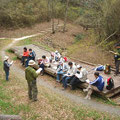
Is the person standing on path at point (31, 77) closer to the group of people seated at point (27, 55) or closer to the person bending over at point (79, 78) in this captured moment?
the person bending over at point (79, 78)

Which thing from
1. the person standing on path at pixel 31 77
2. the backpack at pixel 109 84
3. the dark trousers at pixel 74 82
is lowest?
the dark trousers at pixel 74 82

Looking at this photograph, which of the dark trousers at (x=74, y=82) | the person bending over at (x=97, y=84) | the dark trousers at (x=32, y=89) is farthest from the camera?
the dark trousers at (x=74, y=82)

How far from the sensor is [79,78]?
10250 millimetres

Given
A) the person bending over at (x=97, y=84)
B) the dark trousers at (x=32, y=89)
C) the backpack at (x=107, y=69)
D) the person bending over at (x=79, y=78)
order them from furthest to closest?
the backpack at (x=107, y=69)
the person bending over at (x=79, y=78)
the person bending over at (x=97, y=84)
the dark trousers at (x=32, y=89)

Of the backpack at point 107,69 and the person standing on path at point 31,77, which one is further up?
the person standing on path at point 31,77

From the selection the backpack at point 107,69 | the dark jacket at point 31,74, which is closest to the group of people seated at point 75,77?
the backpack at point 107,69

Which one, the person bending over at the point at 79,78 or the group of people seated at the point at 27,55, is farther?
the group of people seated at the point at 27,55

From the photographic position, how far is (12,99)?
840 centimetres

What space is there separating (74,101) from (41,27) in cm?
2800

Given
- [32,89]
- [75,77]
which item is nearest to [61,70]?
[75,77]

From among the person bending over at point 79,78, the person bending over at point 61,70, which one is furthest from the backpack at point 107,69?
the person bending over at point 61,70

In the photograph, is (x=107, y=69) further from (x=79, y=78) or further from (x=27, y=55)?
(x=27, y=55)

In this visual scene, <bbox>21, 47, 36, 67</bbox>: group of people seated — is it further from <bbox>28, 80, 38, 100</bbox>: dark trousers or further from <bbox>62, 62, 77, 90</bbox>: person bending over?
<bbox>28, 80, 38, 100</bbox>: dark trousers

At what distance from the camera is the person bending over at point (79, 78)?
401 inches
